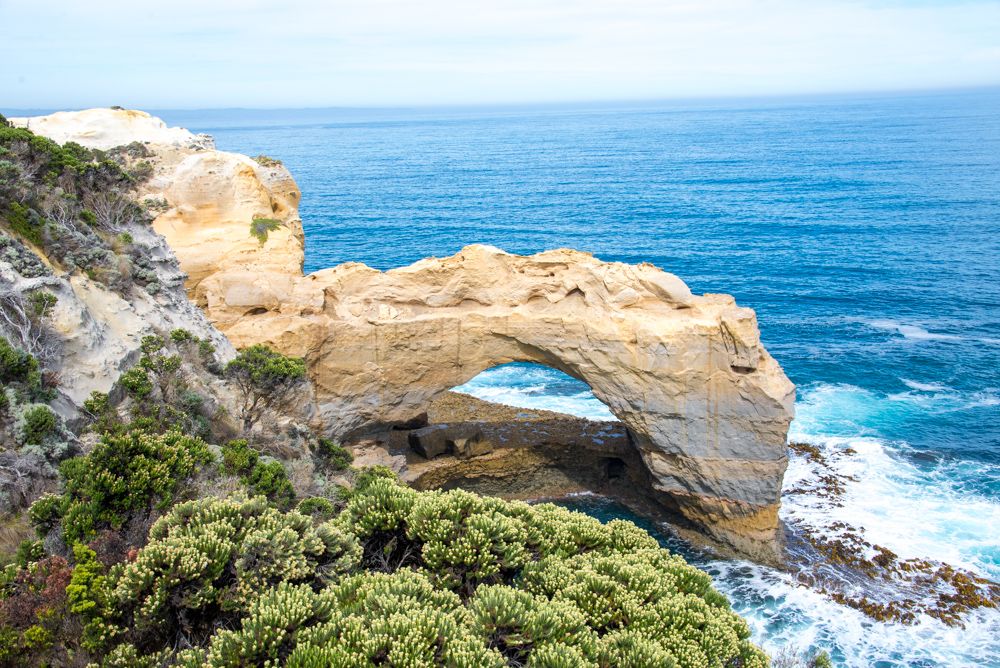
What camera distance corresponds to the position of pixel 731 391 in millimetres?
27359

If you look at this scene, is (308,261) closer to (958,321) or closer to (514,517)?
(958,321)

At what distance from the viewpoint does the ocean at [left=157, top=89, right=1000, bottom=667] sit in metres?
28.0

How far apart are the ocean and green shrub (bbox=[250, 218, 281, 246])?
14455mm

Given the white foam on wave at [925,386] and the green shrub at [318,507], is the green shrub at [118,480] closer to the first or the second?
the green shrub at [318,507]

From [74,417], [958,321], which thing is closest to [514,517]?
[74,417]

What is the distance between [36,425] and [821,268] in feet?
188

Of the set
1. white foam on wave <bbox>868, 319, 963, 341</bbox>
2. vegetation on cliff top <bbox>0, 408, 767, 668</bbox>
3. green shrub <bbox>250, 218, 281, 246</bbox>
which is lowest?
white foam on wave <bbox>868, 319, 963, 341</bbox>

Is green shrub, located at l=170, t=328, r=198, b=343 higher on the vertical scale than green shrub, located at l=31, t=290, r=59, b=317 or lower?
lower

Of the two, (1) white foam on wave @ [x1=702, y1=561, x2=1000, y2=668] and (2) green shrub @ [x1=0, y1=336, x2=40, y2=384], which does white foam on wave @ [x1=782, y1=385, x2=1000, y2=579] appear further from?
(2) green shrub @ [x1=0, y1=336, x2=40, y2=384]

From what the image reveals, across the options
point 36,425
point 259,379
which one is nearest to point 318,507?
point 36,425

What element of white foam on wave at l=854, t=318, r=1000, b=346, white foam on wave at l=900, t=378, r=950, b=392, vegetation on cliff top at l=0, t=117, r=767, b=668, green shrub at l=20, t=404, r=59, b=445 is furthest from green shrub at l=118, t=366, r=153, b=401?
white foam on wave at l=854, t=318, r=1000, b=346

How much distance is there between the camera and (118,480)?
13953mm

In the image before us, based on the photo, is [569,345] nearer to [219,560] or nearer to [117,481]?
[117,481]

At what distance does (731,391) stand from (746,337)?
2071 mm
